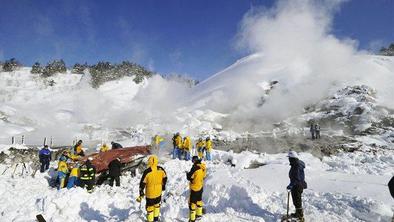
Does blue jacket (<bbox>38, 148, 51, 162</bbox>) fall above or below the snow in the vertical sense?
above

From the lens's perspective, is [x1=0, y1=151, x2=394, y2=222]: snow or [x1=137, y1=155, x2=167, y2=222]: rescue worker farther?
[x1=0, y1=151, x2=394, y2=222]: snow

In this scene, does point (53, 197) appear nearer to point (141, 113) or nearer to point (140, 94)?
point (141, 113)

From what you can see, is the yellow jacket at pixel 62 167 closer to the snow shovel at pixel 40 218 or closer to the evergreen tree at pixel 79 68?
the snow shovel at pixel 40 218

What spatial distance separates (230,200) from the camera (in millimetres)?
9219

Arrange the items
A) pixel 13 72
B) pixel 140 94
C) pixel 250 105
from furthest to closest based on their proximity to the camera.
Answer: pixel 13 72, pixel 140 94, pixel 250 105

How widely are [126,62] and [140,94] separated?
17704 millimetres

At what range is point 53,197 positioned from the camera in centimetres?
955

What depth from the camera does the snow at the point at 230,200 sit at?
7.62 metres

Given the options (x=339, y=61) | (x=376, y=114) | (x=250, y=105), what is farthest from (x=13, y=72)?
(x=376, y=114)

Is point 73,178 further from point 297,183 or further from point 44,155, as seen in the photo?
point 297,183

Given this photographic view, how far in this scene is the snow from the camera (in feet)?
25.0

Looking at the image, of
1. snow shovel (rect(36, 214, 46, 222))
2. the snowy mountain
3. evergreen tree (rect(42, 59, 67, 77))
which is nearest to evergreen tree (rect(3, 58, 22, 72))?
the snowy mountain

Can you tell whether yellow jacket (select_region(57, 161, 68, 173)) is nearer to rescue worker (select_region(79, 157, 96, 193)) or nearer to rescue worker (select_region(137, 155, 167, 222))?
rescue worker (select_region(79, 157, 96, 193))

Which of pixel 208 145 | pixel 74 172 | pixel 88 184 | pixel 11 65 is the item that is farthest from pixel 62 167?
pixel 11 65
